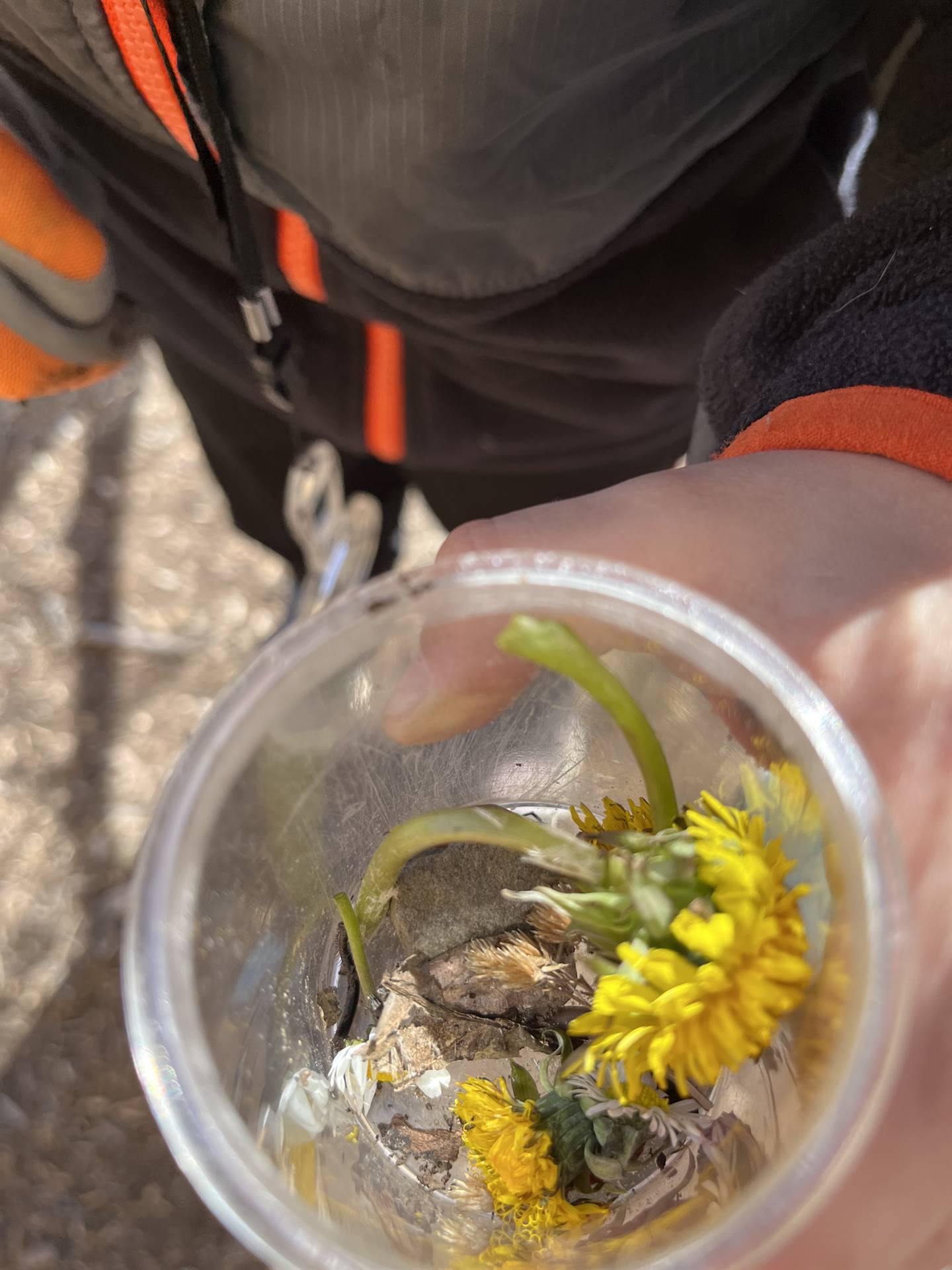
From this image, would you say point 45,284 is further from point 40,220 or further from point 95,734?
point 95,734

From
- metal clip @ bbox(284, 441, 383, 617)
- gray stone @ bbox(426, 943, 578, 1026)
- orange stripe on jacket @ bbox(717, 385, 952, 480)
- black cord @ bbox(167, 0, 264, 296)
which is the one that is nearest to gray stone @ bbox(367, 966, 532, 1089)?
gray stone @ bbox(426, 943, 578, 1026)

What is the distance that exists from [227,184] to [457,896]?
31 cm

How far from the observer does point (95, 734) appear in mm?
876

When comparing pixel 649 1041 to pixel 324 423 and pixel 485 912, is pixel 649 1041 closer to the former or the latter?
pixel 485 912

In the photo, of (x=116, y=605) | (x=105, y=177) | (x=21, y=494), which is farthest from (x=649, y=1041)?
(x=21, y=494)

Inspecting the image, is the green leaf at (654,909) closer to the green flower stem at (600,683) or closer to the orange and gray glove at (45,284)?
the green flower stem at (600,683)

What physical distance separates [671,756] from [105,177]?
16.7 inches

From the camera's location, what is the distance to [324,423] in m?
0.63

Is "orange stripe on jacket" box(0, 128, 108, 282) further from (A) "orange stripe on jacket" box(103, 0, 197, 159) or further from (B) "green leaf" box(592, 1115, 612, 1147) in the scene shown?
(B) "green leaf" box(592, 1115, 612, 1147)

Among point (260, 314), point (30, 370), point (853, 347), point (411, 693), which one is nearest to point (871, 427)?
point (853, 347)

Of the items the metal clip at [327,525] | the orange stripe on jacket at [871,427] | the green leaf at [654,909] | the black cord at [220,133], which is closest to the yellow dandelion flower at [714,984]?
the green leaf at [654,909]

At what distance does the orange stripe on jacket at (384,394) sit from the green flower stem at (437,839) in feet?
1.09

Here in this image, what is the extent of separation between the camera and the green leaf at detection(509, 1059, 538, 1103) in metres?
0.27

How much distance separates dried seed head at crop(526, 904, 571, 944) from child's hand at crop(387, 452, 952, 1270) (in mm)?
58
